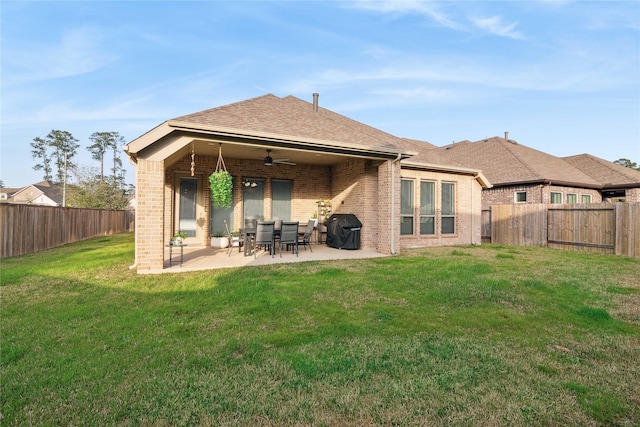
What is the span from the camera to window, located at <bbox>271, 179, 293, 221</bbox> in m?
11.6

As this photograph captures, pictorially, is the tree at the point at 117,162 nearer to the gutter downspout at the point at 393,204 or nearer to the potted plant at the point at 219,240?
the potted plant at the point at 219,240

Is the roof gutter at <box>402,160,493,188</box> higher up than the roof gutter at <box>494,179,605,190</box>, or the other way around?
the roof gutter at <box>402,160,493,188</box>

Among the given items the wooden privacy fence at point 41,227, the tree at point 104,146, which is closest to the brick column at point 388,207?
the wooden privacy fence at point 41,227

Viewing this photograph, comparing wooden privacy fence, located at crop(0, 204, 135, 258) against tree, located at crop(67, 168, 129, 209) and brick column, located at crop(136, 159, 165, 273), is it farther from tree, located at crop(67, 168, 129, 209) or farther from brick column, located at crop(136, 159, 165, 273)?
tree, located at crop(67, 168, 129, 209)

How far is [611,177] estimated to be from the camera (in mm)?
17391

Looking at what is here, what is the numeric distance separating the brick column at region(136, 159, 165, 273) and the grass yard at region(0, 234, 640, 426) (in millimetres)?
968

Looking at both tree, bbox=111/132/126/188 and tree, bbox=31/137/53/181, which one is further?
tree, bbox=31/137/53/181

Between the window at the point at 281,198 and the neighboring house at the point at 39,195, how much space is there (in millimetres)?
42360

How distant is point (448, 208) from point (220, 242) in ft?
29.4

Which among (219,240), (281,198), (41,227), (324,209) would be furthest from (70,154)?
(324,209)

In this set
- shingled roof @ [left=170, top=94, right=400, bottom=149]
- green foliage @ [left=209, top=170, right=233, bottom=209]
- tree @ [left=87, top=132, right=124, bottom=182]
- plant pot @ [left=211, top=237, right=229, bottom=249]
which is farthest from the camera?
tree @ [left=87, top=132, right=124, bottom=182]

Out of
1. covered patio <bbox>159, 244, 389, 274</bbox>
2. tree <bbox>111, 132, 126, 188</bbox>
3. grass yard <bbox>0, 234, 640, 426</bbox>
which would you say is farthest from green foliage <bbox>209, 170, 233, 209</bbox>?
tree <bbox>111, 132, 126, 188</bbox>

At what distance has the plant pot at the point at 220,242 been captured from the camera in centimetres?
1069

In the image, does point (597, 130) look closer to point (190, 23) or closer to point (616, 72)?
point (616, 72)
